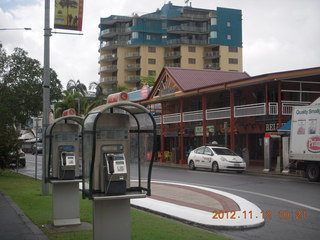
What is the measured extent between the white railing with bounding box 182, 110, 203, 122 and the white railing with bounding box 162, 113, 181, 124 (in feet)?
3.43

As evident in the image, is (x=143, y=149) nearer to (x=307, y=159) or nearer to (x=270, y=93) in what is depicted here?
(x=307, y=159)

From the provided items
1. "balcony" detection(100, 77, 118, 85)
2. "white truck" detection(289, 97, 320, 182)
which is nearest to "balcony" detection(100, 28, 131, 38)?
"balcony" detection(100, 77, 118, 85)

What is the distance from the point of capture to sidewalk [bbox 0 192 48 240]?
8203 millimetres

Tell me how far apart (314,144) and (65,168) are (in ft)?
43.5

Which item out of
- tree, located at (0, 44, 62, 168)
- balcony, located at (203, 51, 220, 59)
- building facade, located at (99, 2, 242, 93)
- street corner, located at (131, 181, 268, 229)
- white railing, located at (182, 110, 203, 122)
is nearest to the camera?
street corner, located at (131, 181, 268, 229)

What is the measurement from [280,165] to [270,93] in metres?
8.58

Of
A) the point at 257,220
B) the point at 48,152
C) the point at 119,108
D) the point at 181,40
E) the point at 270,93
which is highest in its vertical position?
the point at 181,40

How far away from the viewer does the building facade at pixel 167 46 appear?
8512cm

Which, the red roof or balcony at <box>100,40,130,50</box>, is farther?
balcony at <box>100,40,130,50</box>

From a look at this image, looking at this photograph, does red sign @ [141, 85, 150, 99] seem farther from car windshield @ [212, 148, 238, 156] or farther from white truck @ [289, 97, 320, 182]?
white truck @ [289, 97, 320, 182]

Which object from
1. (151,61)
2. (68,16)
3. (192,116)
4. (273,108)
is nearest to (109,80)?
(151,61)

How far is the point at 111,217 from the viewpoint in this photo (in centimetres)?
668

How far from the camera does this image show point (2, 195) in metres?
14.4

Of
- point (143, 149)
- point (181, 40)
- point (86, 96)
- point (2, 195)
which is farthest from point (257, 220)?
point (181, 40)
